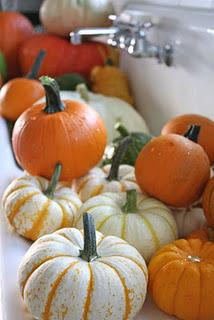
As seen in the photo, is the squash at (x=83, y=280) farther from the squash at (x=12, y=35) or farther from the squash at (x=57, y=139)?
the squash at (x=12, y=35)

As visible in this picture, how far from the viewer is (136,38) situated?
1162mm

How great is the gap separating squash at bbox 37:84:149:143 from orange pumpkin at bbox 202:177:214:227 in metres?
0.54

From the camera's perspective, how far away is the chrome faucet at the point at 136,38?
1.13 meters

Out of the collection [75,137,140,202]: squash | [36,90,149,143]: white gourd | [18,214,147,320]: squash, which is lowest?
[36,90,149,143]: white gourd

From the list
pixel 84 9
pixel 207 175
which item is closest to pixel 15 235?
pixel 207 175

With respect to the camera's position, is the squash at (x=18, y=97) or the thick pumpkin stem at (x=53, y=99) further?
the squash at (x=18, y=97)

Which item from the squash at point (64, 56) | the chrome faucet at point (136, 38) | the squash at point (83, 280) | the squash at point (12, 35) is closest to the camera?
the squash at point (83, 280)

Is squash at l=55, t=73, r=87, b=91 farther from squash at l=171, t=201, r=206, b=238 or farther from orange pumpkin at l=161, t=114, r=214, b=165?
squash at l=171, t=201, r=206, b=238

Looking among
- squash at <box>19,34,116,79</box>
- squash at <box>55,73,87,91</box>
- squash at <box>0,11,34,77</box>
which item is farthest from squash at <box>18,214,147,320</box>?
squash at <box>0,11,34,77</box>

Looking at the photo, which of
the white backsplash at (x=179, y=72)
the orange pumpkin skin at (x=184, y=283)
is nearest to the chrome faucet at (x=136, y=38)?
the white backsplash at (x=179, y=72)

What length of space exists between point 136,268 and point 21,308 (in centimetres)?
14

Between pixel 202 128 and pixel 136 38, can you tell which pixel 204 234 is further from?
pixel 136 38

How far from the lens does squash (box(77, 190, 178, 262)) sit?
0.64 meters

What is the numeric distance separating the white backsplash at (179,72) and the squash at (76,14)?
0.26 m
